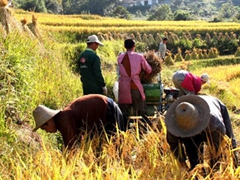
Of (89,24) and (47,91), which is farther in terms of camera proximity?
(89,24)

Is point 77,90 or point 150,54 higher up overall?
point 150,54

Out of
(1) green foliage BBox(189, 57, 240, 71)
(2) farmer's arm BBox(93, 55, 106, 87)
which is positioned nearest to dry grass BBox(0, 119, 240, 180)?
(2) farmer's arm BBox(93, 55, 106, 87)

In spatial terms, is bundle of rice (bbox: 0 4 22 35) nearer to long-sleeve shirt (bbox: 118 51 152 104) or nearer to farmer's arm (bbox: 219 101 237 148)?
long-sleeve shirt (bbox: 118 51 152 104)

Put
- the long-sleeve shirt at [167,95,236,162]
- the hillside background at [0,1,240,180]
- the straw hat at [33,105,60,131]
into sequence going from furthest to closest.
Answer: the straw hat at [33,105,60,131], the long-sleeve shirt at [167,95,236,162], the hillside background at [0,1,240,180]

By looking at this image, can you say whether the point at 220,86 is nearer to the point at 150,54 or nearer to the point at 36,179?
the point at 150,54

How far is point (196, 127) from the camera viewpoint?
315cm

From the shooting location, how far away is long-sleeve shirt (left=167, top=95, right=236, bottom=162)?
3203mm

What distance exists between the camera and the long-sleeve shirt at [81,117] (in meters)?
3.58

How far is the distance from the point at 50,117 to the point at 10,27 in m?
3.80

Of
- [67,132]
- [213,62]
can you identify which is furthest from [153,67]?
[213,62]

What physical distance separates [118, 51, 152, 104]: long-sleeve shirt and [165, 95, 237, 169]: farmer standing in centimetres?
194

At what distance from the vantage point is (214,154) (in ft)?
10.9

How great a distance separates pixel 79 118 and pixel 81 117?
24 mm

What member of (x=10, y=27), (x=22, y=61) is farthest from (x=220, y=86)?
(x=22, y=61)
